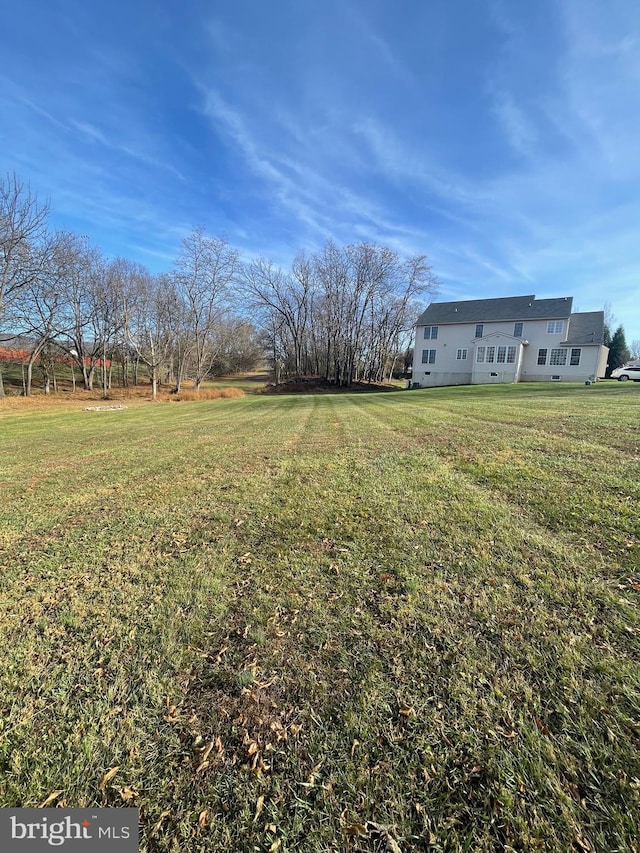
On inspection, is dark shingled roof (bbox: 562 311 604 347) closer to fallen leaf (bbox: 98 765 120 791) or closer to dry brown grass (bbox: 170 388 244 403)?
dry brown grass (bbox: 170 388 244 403)

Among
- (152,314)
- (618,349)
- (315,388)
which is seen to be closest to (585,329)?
(618,349)

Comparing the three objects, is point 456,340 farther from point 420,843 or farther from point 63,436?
point 420,843

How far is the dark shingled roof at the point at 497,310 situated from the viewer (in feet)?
99.5

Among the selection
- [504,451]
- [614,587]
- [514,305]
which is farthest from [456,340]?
[614,587]

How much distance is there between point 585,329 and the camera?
30.0 meters

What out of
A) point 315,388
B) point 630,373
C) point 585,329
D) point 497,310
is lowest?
point 315,388

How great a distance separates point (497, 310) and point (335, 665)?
3698 centimetres

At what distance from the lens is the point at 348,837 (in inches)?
49.1

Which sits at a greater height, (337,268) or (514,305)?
(337,268)

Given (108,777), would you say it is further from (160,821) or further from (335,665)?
(335,665)

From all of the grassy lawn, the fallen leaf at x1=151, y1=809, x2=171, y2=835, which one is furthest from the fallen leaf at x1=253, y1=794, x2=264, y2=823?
the fallen leaf at x1=151, y1=809, x2=171, y2=835

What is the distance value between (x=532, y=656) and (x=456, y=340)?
3529 cm

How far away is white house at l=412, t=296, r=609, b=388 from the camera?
97.1ft

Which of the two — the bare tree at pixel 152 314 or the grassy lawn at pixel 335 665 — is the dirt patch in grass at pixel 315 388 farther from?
the grassy lawn at pixel 335 665
